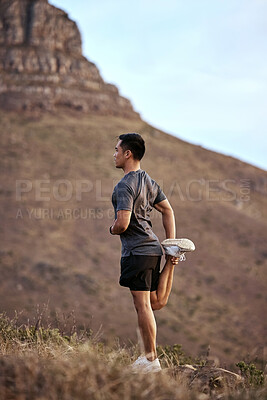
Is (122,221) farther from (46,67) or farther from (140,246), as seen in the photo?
(46,67)

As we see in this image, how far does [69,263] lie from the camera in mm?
28938

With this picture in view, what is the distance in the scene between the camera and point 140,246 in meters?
3.97

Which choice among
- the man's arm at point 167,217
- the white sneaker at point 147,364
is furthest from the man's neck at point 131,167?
the white sneaker at point 147,364

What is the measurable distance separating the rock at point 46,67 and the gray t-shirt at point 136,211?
4554 cm

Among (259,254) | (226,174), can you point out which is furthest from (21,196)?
(226,174)

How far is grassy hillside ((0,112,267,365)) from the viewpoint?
2472cm

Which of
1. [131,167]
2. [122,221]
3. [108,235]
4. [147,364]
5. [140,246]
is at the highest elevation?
[131,167]

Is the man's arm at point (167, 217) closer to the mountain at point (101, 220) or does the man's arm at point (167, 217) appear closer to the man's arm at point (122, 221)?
the man's arm at point (122, 221)

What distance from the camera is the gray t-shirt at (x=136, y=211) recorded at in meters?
3.92

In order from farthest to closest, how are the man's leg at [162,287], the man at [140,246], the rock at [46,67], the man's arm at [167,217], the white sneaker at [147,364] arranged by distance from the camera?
the rock at [46,67] < the man's arm at [167,217] < the man's leg at [162,287] < the man at [140,246] < the white sneaker at [147,364]

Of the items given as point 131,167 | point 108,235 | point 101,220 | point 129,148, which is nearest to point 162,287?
point 131,167

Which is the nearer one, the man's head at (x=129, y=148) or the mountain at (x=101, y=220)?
the man's head at (x=129, y=148)

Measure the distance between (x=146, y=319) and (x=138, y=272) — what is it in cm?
41

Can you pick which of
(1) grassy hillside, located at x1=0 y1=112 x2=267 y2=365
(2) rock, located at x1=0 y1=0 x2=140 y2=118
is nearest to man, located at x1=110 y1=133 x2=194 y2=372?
(1) grassy hillside, located at x1=0 y1=112 x2=267 y2=365
